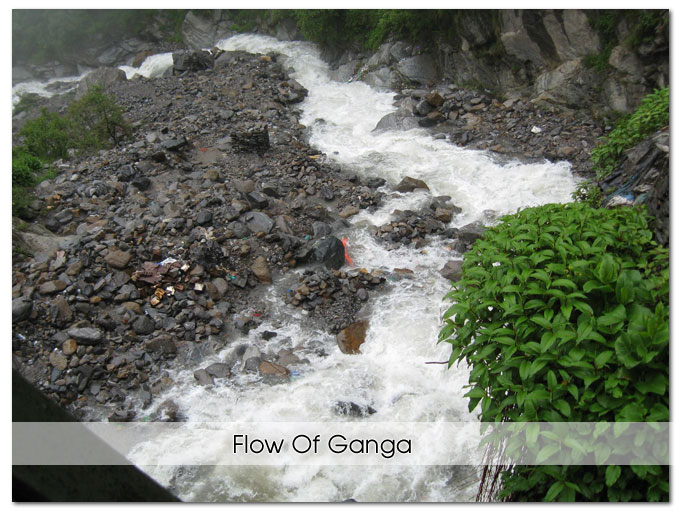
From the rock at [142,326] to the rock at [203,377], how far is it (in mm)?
1164

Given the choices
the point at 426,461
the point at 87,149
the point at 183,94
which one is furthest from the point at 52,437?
the point at 183,94

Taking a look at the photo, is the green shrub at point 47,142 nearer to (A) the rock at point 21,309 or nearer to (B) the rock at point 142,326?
(A) the rock at point 21,309

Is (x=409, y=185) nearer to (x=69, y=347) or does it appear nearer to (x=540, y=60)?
(x=540, y=60)

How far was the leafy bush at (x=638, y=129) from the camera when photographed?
7699mm

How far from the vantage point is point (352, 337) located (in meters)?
7.44

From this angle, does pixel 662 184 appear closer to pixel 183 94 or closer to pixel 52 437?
pixel 52 437

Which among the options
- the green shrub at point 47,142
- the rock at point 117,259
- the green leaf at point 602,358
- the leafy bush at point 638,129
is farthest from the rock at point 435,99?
the green leaf at point 602,358

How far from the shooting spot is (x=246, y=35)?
24.6 metres

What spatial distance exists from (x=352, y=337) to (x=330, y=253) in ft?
6.49

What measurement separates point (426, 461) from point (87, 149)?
39.5ft

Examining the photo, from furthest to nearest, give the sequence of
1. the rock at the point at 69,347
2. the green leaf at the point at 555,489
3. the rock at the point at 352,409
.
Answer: the rock at the point at 69,347, the rock at the point at 352,409, the green leaf at the point at 555,489

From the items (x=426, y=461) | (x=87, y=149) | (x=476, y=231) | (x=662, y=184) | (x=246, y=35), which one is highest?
(x=246, y=35)

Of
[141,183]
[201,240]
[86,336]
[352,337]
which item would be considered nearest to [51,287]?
[86,336]

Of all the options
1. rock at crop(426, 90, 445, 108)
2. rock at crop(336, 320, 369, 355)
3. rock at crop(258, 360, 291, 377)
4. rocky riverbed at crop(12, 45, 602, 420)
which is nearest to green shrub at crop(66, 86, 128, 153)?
rocky riverbed at crop(12, 45, 602, 420)
